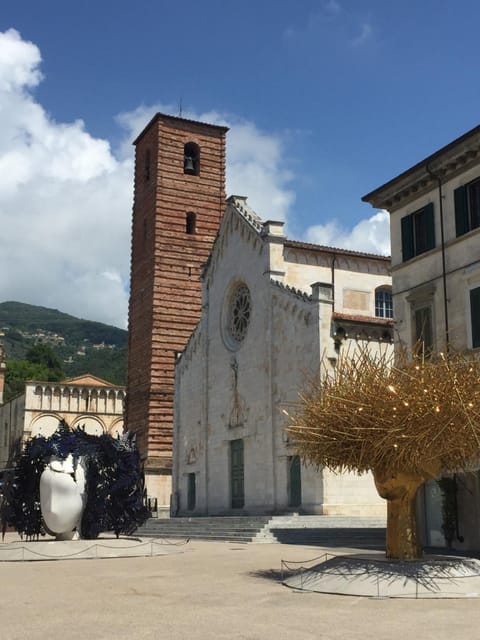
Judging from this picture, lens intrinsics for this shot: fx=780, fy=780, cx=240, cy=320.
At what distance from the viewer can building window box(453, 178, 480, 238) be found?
2183cm

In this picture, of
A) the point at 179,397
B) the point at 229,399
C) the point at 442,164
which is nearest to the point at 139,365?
the point at 179,397

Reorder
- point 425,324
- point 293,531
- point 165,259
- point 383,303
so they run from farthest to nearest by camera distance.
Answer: point 165,259 → point 383,303 → point 293,531 → point 425,324

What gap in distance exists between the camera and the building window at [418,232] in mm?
23484

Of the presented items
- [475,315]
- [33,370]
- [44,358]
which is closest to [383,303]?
[475,315]

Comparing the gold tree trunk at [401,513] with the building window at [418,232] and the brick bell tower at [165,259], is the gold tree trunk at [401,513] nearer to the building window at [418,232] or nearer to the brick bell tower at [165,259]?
the building window at [418,232]

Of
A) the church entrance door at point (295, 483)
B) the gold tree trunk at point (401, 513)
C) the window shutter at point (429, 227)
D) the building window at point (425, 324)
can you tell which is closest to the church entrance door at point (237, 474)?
the church entrance door at point (295, 483)

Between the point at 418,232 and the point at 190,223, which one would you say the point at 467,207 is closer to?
the point at 418,232

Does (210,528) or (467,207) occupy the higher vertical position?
(467,207)

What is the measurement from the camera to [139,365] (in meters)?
44.8

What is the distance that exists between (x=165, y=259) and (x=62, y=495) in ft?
86.9

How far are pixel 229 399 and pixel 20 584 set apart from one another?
23.6 m

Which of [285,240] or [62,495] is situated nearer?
[62,495]

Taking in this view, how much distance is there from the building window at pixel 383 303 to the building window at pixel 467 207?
593 inches

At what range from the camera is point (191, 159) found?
155 ft
